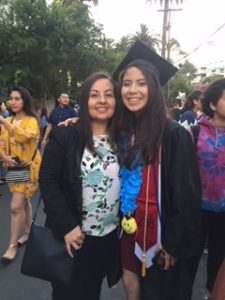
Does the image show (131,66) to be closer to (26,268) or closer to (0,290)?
(26,268)

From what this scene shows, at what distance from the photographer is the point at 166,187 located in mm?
2238

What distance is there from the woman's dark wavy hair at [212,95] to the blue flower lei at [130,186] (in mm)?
982

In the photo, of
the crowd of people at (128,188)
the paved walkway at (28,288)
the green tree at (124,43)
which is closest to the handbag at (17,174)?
the paved walkway at (28,288)

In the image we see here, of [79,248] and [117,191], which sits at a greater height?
[117,191]

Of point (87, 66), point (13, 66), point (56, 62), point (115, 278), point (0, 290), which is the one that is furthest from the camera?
point (87, 66)

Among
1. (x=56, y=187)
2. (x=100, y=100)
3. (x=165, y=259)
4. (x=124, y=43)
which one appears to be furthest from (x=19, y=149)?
(x=124, y=43)

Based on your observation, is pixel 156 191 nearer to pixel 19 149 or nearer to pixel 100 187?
pixel 100 187

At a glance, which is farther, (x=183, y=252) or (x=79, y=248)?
(x=79, y=248)

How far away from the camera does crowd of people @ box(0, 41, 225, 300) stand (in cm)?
223

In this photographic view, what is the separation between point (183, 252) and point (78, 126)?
986 millimetres

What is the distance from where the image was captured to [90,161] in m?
2.31

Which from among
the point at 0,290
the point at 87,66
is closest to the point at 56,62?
the point at 87,66

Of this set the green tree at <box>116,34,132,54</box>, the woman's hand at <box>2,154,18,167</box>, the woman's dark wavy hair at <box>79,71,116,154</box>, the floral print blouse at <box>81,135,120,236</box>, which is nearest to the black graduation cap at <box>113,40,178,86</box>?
the woman's dark wavy hair at <box>79,71,116,154</box>

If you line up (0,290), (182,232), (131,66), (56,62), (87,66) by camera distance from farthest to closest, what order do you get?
(87,66) < (56,62) < (0,290) < (131,66) < (182,232)
